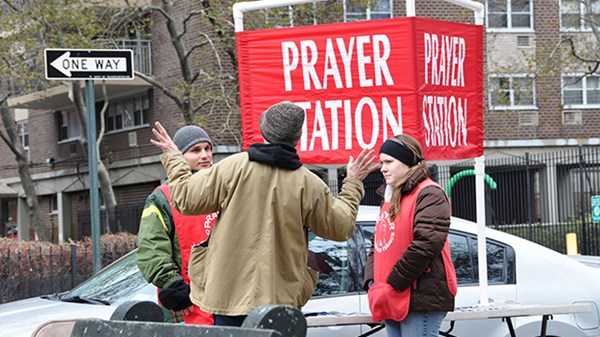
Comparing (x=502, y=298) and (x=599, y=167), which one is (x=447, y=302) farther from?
(x=599, y=167)

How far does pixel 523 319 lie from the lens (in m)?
6.94

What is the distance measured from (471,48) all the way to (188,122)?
13.5 metres

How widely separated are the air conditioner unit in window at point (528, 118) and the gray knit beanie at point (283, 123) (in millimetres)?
25518

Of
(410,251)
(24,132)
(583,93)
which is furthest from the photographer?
(24,132)

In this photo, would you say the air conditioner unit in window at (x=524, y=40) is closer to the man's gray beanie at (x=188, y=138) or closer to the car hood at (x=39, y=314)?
the car hood at (x=39, y=314)

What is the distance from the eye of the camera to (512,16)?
97.7 ft

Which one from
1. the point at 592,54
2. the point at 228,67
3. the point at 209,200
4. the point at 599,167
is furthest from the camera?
the point at 592,54

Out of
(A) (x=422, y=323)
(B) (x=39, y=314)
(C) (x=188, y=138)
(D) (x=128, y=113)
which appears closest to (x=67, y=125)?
(D) (x=128, y=113)

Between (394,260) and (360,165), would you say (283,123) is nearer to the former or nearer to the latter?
(360,165)

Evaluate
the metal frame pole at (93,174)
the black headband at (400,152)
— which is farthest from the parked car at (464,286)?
the black headband at (400,152)

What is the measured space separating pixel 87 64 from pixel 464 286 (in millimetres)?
3525

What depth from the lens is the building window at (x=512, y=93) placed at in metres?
26.3

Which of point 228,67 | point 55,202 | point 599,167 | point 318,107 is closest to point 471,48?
point 318,107

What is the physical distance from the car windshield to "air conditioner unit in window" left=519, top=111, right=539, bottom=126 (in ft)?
76.1
